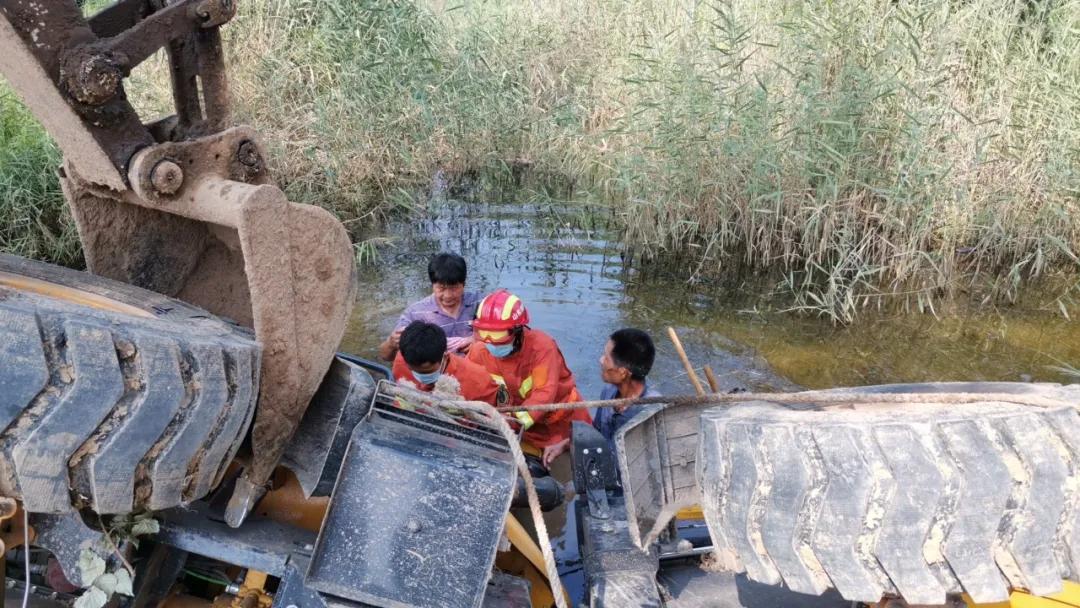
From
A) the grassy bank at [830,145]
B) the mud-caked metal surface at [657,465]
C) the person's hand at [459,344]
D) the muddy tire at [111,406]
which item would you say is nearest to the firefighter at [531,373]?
the person's hand at [459,344]

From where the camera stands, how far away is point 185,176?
6.72 feet

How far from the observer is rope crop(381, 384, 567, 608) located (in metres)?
2.18

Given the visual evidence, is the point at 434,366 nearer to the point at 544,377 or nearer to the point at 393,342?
the point at 544,377

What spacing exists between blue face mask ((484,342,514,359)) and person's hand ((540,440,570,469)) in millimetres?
485

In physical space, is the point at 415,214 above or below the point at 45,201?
below

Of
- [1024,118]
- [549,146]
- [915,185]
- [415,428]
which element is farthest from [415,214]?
[415,428]

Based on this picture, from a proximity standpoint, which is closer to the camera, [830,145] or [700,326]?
[830,145]

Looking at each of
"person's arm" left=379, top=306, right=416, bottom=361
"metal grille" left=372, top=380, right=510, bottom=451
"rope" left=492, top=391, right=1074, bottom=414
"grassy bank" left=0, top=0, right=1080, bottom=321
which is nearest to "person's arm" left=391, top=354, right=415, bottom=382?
"person's arm" left=379, top=306, right=416, bottom=361

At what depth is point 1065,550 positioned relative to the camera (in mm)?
1860

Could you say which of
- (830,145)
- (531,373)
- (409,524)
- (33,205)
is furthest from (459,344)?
(33,205)

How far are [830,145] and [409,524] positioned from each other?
4.80 metres

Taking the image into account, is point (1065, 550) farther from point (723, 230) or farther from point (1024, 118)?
point (1024, 118)

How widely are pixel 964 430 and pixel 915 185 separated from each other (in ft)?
14.5

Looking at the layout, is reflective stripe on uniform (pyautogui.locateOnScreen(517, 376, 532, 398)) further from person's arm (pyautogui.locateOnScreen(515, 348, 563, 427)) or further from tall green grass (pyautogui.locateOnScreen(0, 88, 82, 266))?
tall green grass (pyautogui.locateOnScreen(0, 88, 82, 266))
